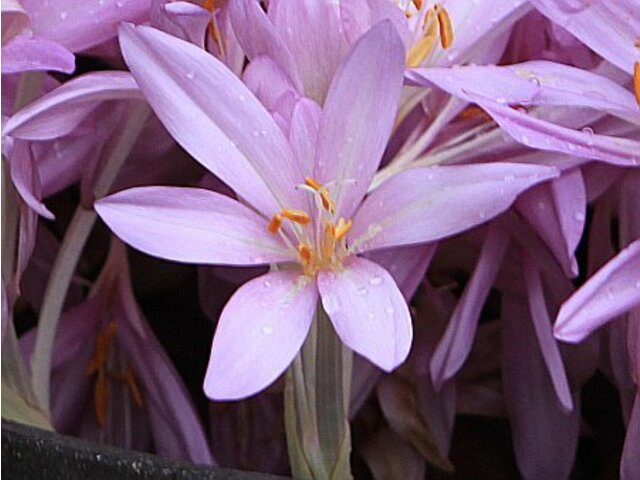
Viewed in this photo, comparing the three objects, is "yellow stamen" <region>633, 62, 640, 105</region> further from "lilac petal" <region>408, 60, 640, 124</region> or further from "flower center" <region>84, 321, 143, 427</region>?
"flower center" <region>84, 321, 143, 427</region>

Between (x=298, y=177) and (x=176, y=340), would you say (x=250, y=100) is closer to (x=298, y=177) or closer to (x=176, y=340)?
(x=298, y=177)

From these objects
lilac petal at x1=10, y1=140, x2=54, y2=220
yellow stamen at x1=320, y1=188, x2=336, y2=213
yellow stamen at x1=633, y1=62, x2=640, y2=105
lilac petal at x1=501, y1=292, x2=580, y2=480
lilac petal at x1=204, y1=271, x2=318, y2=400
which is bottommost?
lilac petal at x1=501, y1=292, x2=580, y2=480

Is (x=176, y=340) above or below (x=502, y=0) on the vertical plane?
below

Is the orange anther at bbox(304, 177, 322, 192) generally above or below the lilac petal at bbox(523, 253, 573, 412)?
above

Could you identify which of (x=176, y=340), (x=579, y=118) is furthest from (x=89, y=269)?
(x=579, y=118)

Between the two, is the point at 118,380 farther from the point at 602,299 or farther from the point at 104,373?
the point at 602,299

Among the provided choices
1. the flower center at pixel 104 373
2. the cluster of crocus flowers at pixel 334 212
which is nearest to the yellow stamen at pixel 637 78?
the cluster of crocus flowers at pixel 334 212

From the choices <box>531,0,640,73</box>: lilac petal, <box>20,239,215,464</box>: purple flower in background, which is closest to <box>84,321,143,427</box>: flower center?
<box>20,239,215,464</box>: purple flower in background

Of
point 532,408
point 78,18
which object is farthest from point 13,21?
point 532,408
